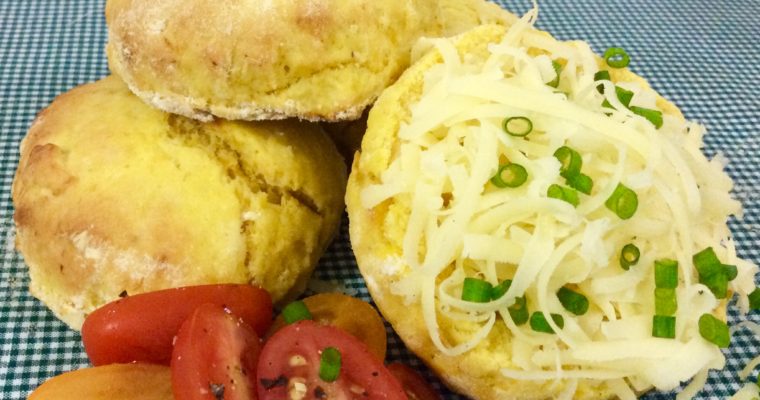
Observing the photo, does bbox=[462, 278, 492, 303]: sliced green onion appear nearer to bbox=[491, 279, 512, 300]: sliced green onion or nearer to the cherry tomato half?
bbox=[491, 279, 512, 300]: sliced green onion

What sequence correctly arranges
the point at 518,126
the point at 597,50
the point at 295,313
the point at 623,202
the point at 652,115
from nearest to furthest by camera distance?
the point at 623,202, the point at 518,126, the point at 295,313, the point at 652,115, the point at 597,50

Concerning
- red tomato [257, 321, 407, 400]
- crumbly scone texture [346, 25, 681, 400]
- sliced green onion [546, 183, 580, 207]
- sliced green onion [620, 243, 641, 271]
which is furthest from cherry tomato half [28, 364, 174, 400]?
sliced green onion [620, 243, 641, 271]

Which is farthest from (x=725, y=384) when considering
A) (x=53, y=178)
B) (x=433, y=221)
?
(x=53, y=178)

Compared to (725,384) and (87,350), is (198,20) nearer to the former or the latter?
(87,350)

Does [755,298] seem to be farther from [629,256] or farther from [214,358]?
[214,358]

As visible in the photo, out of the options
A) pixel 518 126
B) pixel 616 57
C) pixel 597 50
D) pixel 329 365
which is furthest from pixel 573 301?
pixel 597 50

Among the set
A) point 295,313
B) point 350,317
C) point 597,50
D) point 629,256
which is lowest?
point 597,50
